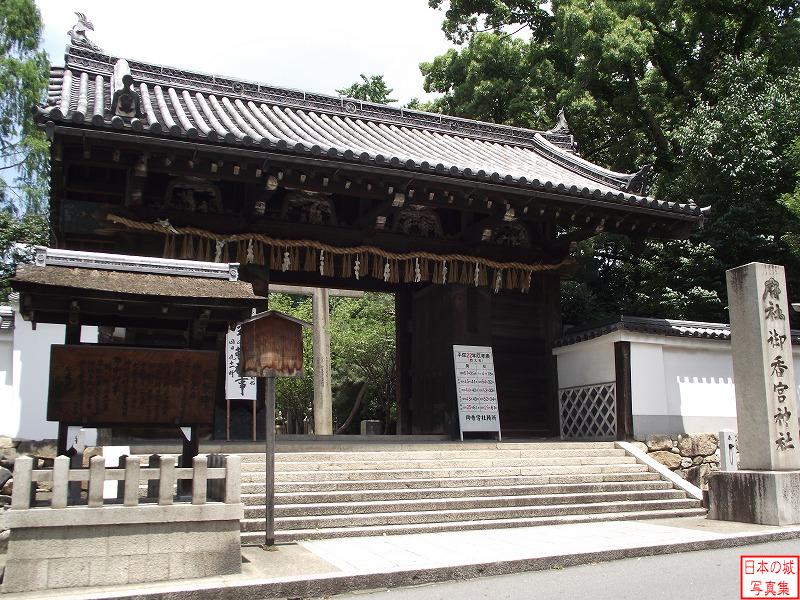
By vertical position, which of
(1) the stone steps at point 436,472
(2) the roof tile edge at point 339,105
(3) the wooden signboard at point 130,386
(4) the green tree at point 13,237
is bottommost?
(1) the stone steps at point 436,472

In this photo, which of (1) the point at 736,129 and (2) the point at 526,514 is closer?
(2) the point at 526,514

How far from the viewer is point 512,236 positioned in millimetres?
13836

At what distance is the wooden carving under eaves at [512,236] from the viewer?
13664 millimetres

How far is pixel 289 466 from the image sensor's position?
9.35m

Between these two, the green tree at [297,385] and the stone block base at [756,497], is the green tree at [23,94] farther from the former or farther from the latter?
the stone block base at [756,497]

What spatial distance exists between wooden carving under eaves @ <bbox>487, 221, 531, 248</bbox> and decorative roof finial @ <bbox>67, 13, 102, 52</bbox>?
343 inches

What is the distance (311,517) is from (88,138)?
564 centimetres

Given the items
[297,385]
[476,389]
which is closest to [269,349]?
[476,389]

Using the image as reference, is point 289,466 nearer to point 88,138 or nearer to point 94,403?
point 94,403

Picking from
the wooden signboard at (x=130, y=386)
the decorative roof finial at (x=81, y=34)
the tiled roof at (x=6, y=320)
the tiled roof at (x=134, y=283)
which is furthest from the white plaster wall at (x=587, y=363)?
the decorative roof finial at (x=81, y=34)

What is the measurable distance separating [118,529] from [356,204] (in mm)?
8111

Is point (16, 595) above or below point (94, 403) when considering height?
below

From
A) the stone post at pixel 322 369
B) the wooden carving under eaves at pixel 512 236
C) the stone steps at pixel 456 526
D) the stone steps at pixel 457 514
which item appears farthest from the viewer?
the stone post at pixel 322 369

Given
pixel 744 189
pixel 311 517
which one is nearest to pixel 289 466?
pixel 311 517
